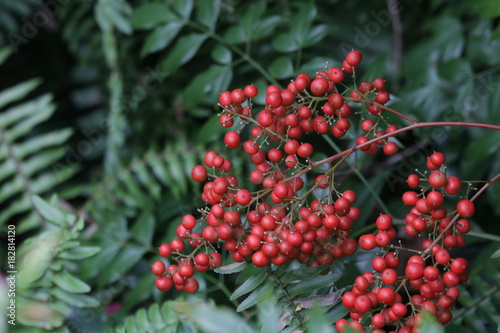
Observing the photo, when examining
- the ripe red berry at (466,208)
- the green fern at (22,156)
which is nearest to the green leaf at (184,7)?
the green fern at (22,156)

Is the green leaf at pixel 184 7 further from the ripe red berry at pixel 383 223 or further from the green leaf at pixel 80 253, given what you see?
the ripe red berry at pixel 383 223

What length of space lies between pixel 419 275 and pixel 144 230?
842 mm

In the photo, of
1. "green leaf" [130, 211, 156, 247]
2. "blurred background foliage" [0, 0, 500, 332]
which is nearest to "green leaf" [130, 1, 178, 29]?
"blurred background foliage" [0, 0, 500, 332]

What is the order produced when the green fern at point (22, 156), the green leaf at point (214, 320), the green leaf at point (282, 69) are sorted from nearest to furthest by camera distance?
1. the green leaf at point (214, 320)
2. the green leaf at point (282, 69)
3. the green fern at point (22, 156)

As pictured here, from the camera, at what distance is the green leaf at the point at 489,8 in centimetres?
127

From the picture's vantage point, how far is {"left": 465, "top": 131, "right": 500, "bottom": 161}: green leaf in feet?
4.45

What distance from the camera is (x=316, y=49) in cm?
184

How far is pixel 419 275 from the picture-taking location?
33.0 inches

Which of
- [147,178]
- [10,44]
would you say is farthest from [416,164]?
[10,44]

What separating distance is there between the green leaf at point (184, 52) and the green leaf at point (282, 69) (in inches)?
9.8

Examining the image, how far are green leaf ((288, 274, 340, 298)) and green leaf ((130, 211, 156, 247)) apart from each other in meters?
0.63

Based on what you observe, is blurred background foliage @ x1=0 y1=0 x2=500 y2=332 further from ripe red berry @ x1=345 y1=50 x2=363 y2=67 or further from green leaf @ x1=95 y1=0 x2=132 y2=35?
ripe red berry @ x1=345 y1=50 x2=363 y2=67

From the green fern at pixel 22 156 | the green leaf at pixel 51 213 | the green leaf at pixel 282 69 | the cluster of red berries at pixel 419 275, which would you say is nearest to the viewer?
the cluster of red berries at pixel 419 275

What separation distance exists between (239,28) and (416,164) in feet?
2.24
